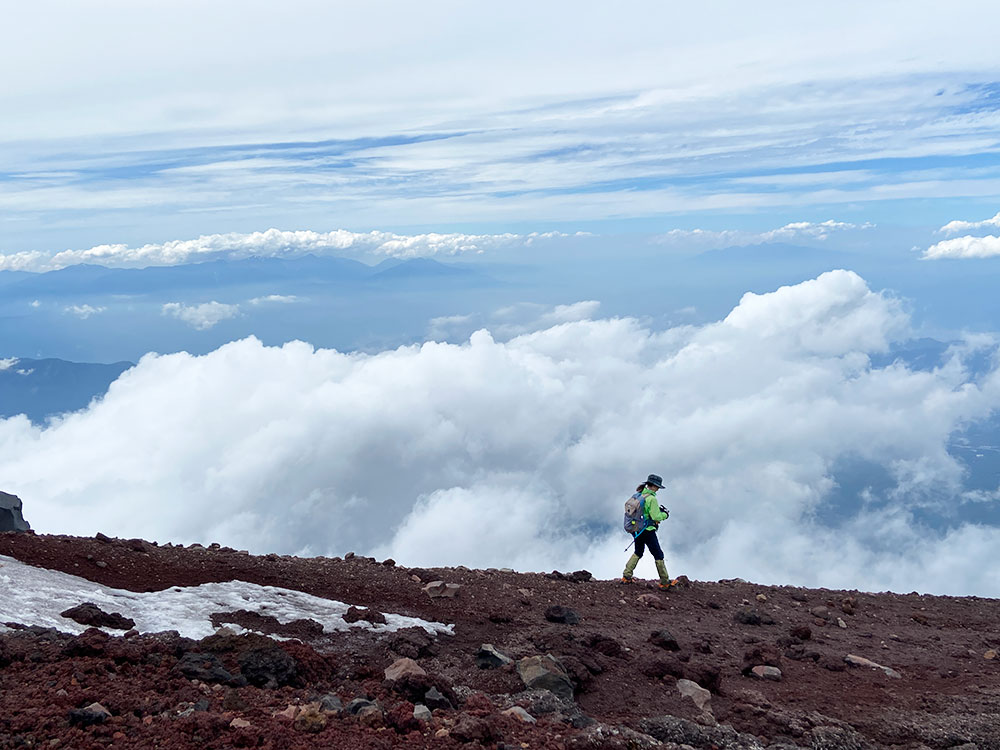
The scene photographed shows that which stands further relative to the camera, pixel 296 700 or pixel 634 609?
pixel 634 609

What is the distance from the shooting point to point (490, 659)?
10109 mm

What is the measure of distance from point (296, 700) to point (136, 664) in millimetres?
1957

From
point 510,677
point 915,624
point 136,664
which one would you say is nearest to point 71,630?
point 136,664

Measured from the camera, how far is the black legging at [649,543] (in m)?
16.6

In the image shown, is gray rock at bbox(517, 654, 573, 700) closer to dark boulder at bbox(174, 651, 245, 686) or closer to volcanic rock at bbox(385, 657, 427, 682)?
volcanic rock at bbox(385, 657, 427, 682)

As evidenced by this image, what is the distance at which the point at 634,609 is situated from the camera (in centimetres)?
1485

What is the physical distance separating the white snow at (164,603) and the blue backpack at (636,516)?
575cm

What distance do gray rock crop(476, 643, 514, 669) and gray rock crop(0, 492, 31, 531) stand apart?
9839 millimetres

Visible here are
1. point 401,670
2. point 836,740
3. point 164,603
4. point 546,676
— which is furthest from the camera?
point 164,603

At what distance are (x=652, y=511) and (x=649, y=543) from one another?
688 millimetres

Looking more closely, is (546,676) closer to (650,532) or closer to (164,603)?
(164,603)

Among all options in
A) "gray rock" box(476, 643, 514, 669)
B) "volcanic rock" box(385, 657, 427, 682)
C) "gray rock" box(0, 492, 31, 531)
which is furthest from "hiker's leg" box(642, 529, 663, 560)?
"gray rock" box(0, 492, 31, 531)

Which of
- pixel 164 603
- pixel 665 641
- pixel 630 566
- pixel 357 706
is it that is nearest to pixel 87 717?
pixel 357 706

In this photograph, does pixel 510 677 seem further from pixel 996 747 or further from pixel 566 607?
pixel 996 747
